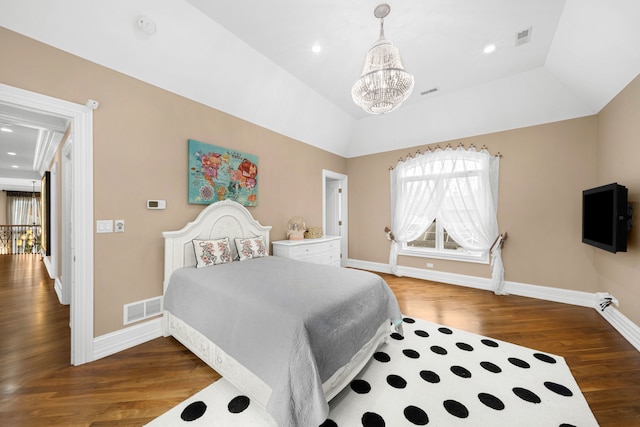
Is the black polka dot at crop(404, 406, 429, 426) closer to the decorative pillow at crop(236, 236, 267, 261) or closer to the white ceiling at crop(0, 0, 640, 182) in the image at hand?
the decorative pillow at crop(236, 236, 267, 261)

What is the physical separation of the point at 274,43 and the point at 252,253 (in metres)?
→ 2.50

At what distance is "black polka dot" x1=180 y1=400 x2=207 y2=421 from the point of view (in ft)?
4.84

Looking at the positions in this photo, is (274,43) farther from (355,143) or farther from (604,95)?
(604,95)

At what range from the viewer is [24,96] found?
1.81m

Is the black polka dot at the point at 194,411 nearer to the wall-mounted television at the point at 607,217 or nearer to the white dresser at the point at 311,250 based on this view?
the white dresser at the point at 311,250

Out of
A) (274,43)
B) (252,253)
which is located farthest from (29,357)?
(274,43)

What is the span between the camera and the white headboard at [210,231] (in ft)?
8.34

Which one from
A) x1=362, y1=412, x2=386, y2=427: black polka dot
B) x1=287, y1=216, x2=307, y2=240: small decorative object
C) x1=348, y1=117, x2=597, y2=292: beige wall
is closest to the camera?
x1=362, y1=412, x2=386, y2=427: black polka dot

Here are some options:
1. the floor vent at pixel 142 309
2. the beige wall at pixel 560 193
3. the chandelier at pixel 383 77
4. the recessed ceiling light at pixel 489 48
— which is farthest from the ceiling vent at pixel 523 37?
the floor vent at pixel 142 309

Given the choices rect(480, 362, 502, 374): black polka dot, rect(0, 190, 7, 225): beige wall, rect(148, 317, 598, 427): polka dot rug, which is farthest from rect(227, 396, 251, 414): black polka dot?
rect(0, 190, 7, 225): beige wall

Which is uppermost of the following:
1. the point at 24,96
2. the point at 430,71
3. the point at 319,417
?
the point at 430,71

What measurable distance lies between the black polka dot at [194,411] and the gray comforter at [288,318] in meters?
0.35

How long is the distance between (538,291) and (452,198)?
1.85 m

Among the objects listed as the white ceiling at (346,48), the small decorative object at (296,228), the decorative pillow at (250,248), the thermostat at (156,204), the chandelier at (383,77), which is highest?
the white ceiling at (346,48)
